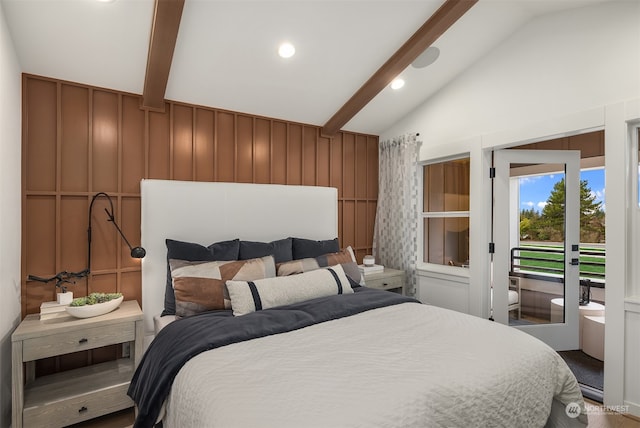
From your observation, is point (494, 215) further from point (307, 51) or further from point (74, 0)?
point (74, 0)

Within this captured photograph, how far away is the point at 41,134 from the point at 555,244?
4.50 meters

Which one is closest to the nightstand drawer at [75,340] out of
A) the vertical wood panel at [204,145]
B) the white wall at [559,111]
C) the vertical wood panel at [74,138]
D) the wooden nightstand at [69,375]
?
the wooden nightstand at [69,375]

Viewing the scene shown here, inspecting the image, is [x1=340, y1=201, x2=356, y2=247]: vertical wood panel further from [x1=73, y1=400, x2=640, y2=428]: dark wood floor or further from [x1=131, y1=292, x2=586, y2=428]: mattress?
[x1=73, y1=400, x2=640, y2=428]: dark wood floor

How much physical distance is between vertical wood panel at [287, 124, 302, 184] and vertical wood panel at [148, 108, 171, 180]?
1.20 meters

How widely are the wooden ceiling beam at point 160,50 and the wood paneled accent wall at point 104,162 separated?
21cm

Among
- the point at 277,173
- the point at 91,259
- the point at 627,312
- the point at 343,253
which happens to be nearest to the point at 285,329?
the point at 343,253

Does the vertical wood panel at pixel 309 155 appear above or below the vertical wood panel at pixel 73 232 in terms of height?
above

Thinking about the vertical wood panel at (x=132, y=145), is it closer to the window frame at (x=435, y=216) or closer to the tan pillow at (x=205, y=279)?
the tan pillow at (x=205, y=279)

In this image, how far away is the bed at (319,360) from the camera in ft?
3.90

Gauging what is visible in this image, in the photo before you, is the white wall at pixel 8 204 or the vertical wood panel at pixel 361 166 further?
the vertical wood panel at pixel 361 166

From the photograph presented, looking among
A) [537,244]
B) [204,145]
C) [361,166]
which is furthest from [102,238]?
[537,244]

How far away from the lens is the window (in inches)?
136

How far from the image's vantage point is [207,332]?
1.74 meters

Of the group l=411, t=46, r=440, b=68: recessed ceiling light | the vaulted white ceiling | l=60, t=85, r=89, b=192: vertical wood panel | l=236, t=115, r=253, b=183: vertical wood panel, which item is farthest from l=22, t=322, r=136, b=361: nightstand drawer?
l=411, t=46, r=440, b=68: recessed ceiling light
